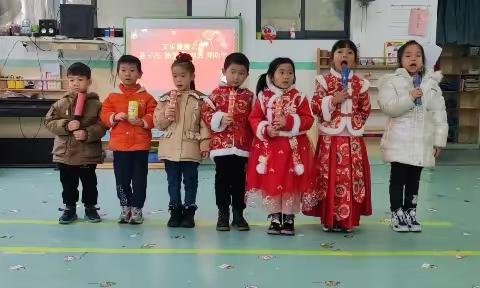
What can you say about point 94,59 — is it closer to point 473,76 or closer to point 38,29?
point 38,29

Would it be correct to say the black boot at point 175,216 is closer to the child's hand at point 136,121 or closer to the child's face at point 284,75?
the child's hand at point 136,121

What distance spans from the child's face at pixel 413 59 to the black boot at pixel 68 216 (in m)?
2.32

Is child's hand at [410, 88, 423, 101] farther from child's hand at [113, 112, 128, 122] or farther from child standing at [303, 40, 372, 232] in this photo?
child's hand at [113, 112, 128, 122]

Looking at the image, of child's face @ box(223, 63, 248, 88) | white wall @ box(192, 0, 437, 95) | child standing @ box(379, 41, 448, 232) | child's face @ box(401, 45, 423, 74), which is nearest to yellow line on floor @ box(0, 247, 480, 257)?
child standing @ box(379, 41, 448, 232)

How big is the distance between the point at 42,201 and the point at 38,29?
2.67 m

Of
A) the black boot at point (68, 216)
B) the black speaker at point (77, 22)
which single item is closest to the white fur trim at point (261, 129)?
the black boot at point (68, 216)

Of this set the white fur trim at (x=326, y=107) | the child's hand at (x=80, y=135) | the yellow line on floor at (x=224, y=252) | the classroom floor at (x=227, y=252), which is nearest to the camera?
the classroom floor at (x=227, y=252)

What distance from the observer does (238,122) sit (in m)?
2.86

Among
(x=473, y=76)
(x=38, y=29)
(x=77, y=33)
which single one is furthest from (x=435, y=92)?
(x=473, y=76)

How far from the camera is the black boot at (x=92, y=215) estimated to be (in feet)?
10.5

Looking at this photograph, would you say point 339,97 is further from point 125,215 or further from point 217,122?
point 125,215

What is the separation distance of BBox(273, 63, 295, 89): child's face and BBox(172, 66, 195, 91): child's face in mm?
562

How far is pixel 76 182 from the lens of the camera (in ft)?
10.4

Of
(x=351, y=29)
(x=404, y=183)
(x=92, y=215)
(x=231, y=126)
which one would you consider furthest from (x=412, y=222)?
(x=351, y=29)
